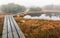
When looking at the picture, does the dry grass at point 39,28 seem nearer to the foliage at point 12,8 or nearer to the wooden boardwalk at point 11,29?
the wooden boardwalk at point 11,29

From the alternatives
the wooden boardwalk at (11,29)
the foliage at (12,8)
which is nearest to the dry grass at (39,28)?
the wooden boardwalk at (11,29)

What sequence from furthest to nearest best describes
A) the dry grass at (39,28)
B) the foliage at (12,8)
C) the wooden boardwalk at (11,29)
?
the foliage at (12,8)
the dry grass at (39,28)
the wooden boardwalk at (11,29)

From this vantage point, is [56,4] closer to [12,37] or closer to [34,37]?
[34,37]

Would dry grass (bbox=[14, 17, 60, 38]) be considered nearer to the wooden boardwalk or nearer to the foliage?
the wooden boardwalk

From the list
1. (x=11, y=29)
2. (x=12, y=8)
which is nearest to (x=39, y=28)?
(x=11, y=29)

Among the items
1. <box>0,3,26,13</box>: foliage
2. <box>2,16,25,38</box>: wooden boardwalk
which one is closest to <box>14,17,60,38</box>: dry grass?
<box>2,16,25,38</box>: wooden boardwalk

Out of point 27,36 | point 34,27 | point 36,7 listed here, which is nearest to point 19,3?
point 36,7
